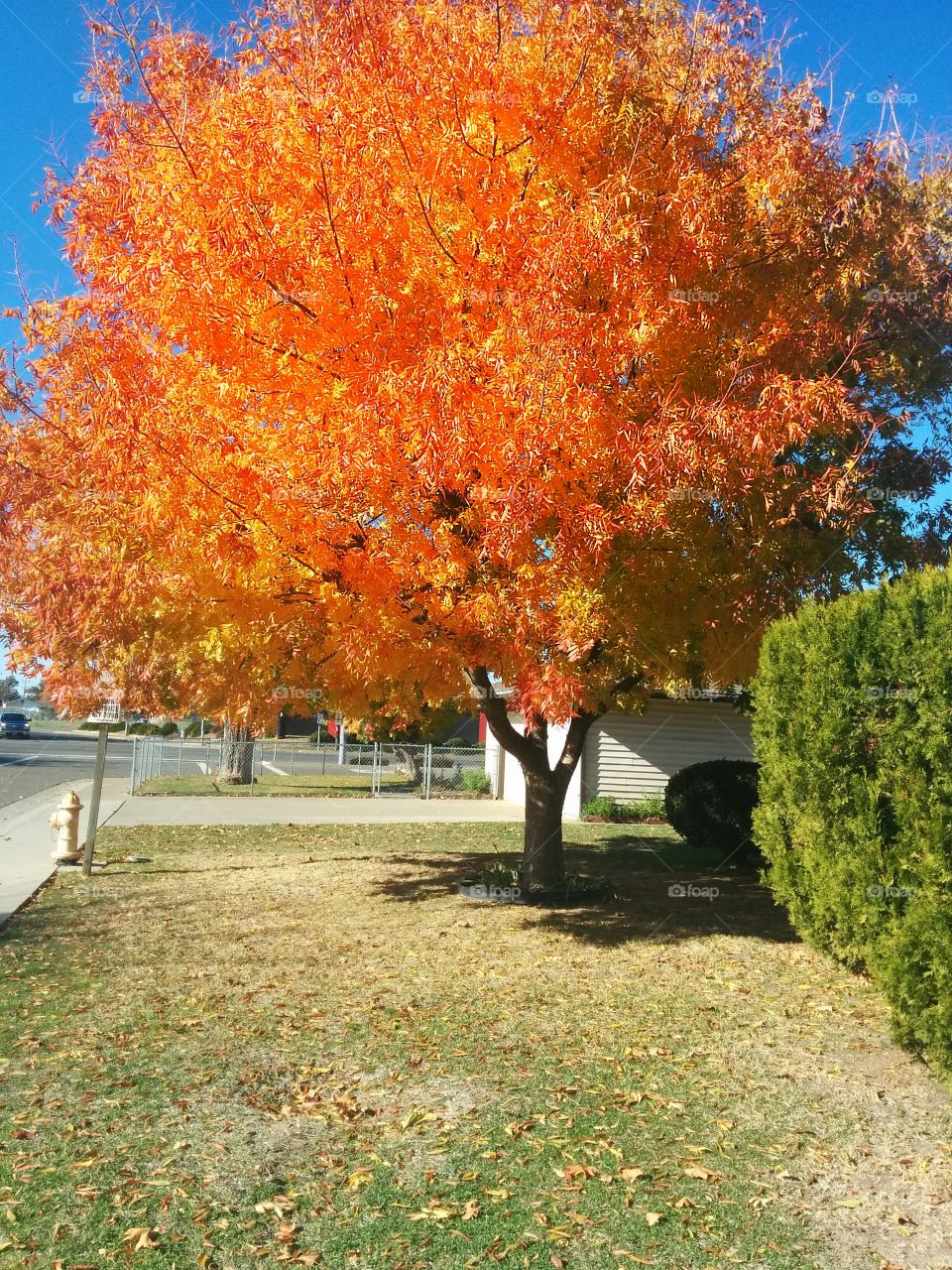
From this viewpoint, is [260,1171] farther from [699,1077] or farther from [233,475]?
[233,475]

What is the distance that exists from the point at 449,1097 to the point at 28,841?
10.9m

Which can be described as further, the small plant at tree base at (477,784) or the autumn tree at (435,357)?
the small plant at tree base at (477,784)

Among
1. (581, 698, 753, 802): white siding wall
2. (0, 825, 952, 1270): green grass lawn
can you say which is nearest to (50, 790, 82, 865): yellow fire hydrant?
(0, 825, 952, 1270): green grass lawn

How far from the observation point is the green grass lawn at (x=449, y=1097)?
3.87 meters

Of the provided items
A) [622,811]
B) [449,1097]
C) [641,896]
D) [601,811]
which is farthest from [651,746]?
[449,1097]

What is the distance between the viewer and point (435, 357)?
21.2ft

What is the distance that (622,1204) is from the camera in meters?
4.10

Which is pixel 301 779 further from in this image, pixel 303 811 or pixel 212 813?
pixel 212 813

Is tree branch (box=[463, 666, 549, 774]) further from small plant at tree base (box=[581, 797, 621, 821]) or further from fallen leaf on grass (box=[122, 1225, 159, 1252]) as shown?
small plant at tree base (box=[581, 797, 621, 821])

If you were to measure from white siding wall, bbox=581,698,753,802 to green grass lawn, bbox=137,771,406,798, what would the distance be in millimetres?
6660

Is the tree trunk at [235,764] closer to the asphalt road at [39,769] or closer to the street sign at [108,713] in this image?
the asphalt road at [39,769]

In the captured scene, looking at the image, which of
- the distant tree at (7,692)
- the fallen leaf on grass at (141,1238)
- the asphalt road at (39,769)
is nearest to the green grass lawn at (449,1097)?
the fallen leaf on grass at (141,1238)

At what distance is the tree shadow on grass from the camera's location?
917 centimetres

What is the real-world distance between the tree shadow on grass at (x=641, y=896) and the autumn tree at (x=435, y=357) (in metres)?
2.37
